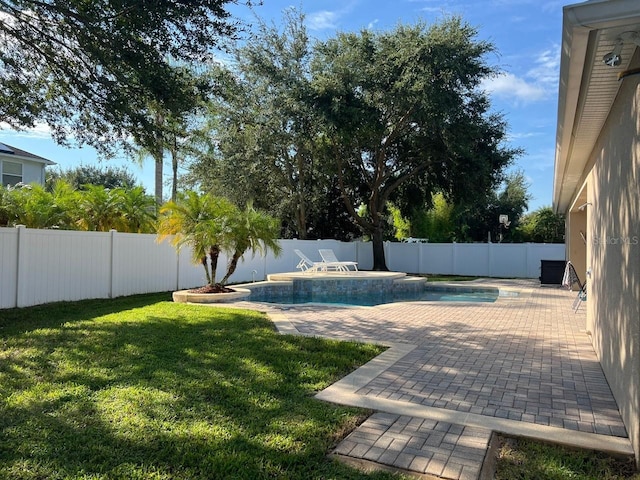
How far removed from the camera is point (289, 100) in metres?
19.1

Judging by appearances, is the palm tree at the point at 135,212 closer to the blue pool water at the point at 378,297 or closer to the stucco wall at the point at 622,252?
the blue pool water at the point at 378,297

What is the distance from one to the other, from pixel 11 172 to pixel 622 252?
2599cm

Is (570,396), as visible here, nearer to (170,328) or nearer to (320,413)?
(320,413)

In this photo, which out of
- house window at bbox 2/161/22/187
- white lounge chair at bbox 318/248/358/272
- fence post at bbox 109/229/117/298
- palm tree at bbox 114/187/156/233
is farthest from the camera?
house window at bbox 2/161/22/187

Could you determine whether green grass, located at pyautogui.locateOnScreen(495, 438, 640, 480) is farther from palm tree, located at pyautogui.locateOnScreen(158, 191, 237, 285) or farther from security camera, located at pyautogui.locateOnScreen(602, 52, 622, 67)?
palm tree, located at pyautogui.locateOnScreen(158, 191, 237, 285)

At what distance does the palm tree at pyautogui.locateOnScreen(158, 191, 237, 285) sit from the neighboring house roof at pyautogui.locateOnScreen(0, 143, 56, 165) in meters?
15.6

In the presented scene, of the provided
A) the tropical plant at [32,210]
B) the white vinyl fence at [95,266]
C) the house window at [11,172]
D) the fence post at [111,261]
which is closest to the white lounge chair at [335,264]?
the white vinyl fence at [95,266]

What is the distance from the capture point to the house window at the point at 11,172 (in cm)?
2209

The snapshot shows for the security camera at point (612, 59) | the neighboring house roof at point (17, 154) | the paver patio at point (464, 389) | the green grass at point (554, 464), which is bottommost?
the green grass at point (554, 464)

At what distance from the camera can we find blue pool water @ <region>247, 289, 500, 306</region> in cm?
1363

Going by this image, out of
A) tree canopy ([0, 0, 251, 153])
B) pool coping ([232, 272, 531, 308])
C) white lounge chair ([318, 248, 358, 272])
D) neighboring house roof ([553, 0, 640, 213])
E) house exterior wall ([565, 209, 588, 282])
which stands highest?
tree canopy ([0, 0, 251, 153])

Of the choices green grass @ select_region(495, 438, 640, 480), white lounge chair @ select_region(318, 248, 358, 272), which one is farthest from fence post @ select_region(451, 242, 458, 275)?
green grass @ select_region(495, 438, 640, 480)

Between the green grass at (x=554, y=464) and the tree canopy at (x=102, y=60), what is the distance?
311 inches

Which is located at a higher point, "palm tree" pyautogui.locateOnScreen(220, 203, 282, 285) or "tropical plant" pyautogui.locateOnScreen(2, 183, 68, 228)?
"tropical plant" pyautogui.locateOnScreen(2, 183, 68, 228)
